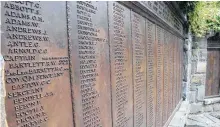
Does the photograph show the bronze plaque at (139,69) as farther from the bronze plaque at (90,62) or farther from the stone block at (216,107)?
the stone block at (216,107)

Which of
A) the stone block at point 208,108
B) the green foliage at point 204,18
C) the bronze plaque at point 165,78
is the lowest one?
the stone block at point 208,108

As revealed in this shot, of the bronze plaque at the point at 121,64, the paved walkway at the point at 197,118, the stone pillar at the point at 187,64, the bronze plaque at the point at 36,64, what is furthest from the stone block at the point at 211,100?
the bronze plaque at the point at 36,64

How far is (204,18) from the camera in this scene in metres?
7.52

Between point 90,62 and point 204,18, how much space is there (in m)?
6.62

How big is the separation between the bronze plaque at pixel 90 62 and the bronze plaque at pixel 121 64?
126mm

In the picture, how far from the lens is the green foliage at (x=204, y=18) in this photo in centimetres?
717

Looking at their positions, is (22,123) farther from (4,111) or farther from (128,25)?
(128,25)

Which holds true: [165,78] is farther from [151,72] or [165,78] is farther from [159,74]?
[151,72]

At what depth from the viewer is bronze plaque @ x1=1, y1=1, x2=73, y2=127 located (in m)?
1.08

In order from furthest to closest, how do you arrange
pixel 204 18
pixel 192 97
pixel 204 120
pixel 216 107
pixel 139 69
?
pixel 216 107 < pixel 192 97 < pixel 204 120 < pixel 204 18 < pixel 139 69

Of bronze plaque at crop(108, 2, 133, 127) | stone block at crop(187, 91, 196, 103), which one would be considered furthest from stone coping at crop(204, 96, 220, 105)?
bronze plaque at crop(108, 2, 133, 127)

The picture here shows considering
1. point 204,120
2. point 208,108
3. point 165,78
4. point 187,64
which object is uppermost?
point 187,64

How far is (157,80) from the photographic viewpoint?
13.0 ft

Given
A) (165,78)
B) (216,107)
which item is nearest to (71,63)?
(165,78)
